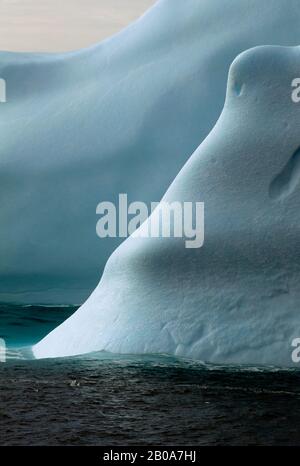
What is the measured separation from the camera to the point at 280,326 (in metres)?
9.88

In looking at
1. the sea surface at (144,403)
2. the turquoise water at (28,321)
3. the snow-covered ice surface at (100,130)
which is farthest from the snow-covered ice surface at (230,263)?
the snow-covered ice surface at (100,130)

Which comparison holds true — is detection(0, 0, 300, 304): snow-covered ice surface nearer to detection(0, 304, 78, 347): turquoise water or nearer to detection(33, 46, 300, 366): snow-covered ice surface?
detection(0, 304, 78, 347): turquoise water

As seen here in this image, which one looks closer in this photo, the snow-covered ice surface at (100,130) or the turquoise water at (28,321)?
the turquoise water at (28,321)

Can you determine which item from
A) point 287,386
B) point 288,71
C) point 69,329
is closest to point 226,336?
point 287,386

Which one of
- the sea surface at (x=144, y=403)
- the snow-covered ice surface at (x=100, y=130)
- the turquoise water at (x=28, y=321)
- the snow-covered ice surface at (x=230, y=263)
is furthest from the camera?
the snow-covered ice surface at (x=100, y=130)

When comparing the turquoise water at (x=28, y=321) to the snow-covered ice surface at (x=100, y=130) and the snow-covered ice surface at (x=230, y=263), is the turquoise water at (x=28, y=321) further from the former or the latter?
the snow-covered ice surface at (x=230, y=263)

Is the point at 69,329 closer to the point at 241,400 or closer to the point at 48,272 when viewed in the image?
the point at 241,400

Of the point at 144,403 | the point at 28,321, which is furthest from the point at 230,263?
the point at 28,321

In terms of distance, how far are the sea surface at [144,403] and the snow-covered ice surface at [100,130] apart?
9.03 metres

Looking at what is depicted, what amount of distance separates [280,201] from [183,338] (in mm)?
1966

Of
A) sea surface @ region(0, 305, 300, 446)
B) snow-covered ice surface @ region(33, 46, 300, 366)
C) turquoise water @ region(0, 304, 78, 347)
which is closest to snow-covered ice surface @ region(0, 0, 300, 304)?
turquoise water @ region(0, 304, 78, 347)

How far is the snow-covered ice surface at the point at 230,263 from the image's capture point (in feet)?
32.6

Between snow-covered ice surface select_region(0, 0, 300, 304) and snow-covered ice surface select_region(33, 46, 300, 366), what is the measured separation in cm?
826

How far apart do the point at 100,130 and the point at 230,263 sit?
409 inches
